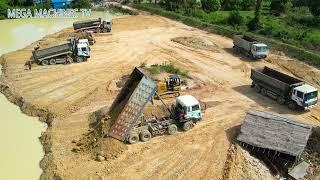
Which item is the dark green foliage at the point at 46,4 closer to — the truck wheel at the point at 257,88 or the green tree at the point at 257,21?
the green tree at the point at 257,21

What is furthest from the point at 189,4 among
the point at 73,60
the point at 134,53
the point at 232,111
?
the point at 232,111

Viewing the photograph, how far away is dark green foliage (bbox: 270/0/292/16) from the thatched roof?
133ft

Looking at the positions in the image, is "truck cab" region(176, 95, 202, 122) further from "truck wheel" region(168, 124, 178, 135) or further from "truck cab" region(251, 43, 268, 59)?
"truck cab" region(251, 43, 268, 59)

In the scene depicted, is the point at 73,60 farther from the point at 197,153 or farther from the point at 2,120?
the point at 197,153

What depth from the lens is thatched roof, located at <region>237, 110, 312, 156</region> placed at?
2377 centimetres

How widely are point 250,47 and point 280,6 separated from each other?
2272 centimetres

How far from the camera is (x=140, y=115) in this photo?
2580cm

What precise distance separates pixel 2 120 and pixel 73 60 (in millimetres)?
13592

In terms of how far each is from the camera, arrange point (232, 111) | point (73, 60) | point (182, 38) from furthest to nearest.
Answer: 1. point (182, 38)
2. point (73, 60)
3. point (232, 111)

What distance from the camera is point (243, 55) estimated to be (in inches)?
1761

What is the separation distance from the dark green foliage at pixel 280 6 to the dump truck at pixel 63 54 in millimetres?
33885

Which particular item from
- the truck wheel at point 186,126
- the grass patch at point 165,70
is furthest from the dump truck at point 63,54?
the truck wheel at point 186,126

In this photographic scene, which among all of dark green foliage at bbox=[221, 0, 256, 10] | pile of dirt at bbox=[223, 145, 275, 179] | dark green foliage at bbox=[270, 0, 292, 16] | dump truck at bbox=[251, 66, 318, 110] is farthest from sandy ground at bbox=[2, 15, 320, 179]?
dark green foliage at bbox=[221, 0, 256, 10]

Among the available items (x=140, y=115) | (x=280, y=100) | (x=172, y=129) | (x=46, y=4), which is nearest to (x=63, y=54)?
(x=140, y=115)
